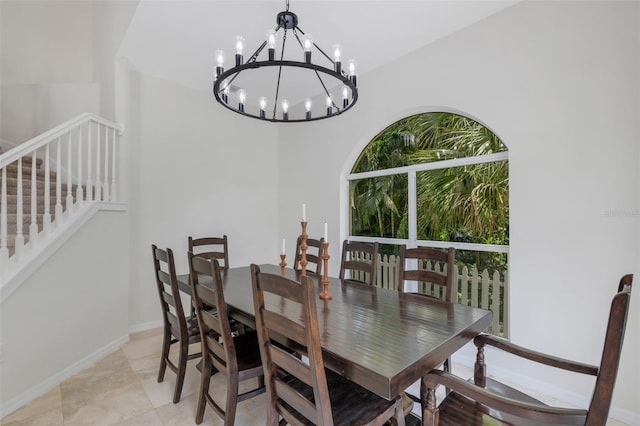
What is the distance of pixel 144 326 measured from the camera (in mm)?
3537

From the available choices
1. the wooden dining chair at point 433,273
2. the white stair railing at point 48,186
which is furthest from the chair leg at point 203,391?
the white stair railing at point 48,186

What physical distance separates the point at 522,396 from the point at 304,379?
1.02 metres

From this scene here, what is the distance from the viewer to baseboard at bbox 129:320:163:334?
135 inches

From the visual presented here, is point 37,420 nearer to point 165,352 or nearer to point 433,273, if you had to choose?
point 165,352

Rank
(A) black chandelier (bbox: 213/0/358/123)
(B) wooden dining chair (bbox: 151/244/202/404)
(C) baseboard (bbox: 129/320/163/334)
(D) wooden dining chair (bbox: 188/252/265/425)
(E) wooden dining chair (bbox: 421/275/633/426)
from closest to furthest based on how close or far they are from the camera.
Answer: (E) wooden dining chair (bbox: 421/275/633/426) → (D) wooden dining chair (bbox: 188/252/265/425) → (B) wooden dining chair (bbox: 151/244/202/404) → (A) black chandelier (bbox: 213/0/358/123) → (C) baseboard (bbox: 129/320/163/334)

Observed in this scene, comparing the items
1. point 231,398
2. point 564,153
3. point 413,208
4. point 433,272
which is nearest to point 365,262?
point 433,272

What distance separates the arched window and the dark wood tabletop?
40.4 inches

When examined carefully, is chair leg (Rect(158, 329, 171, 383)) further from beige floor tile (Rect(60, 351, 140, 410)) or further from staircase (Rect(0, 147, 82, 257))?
staircase (Rect(0, 147, 82, 257))

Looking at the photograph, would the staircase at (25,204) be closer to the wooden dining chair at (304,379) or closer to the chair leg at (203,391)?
the chair leg at (203,391)

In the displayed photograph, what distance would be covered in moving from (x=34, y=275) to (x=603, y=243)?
160 inches

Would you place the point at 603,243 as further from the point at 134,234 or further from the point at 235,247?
the point at 134,234

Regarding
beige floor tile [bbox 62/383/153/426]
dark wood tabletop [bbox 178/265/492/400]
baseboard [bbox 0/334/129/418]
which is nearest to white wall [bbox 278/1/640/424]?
dark wood tabletop [bbox 178/265/492/400]

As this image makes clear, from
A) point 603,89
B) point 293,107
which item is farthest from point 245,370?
point 293,107

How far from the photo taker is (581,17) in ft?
6.95
